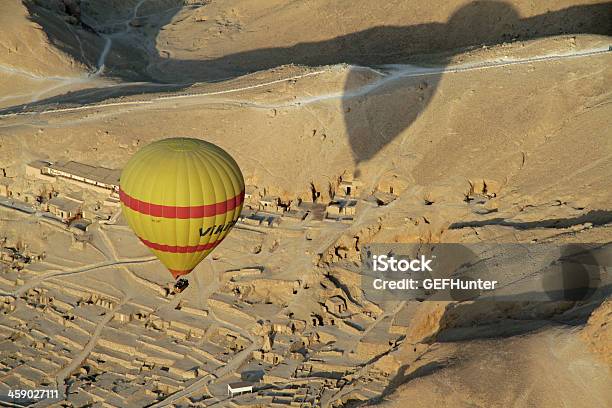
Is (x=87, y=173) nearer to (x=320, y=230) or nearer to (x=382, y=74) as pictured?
(x=320, y=230)

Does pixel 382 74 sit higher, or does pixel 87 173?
pixel 382 74

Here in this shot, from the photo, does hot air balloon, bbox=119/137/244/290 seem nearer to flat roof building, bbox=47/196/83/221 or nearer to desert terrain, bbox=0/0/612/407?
desert terrain, bbox=0/0/612/407

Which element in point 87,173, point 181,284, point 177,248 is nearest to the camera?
point 177,248

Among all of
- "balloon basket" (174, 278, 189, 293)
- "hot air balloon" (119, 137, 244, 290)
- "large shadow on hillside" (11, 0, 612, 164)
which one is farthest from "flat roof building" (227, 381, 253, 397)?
"large shadow on hillside" (11, 0, 612, 164)

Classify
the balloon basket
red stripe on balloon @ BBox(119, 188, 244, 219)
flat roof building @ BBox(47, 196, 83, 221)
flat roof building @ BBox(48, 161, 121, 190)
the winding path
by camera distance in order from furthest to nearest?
the winding path → flat roof building @ BBox(48, 161, 121, 190) → flat roof building @ BBox(47, 196, 83, 221) → the balloon basket → red stripe on balloon @ BBox(119, 188, 244, 219)

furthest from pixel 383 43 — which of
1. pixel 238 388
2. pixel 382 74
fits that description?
pixel 238 388

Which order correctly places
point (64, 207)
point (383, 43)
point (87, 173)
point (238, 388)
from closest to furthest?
1. point (238, 388)
2. point (64, 207)
3. point (87, 173)
4. point (383, 43)

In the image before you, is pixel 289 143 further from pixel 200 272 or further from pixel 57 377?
pixel 57 377
